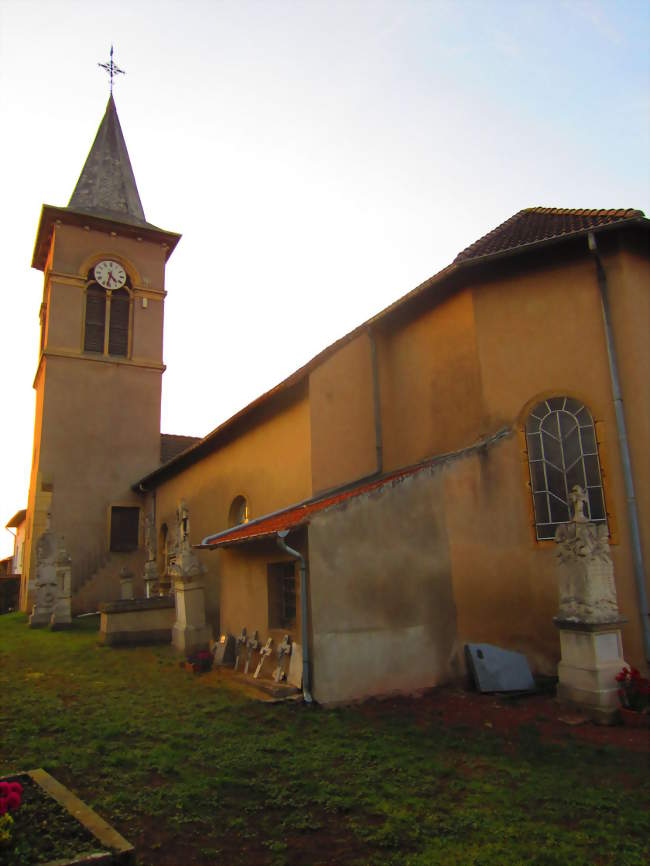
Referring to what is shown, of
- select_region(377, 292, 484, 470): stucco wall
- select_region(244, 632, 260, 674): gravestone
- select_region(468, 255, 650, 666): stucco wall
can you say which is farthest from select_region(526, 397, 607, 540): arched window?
select_region(244, 632, 260, 674): gravestone

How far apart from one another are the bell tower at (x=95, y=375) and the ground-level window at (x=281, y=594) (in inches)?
566

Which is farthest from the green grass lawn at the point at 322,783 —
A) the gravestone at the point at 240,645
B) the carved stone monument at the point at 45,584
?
the carved stone monument at the point at 45,584

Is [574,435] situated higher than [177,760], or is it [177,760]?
[574,435]

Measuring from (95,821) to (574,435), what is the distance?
8.67 metres

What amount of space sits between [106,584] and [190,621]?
11384mm

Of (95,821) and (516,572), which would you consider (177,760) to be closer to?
(95,821)

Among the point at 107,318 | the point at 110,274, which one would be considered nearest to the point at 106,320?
the point at 107,318

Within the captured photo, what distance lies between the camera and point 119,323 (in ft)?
86.5

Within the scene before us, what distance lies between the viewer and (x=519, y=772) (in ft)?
→ 19.8

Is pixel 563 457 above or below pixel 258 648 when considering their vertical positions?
above

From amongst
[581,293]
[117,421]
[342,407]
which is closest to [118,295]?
[117,421]

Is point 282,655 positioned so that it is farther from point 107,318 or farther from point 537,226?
point 107,318

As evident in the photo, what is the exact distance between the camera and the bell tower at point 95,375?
78.1 ft

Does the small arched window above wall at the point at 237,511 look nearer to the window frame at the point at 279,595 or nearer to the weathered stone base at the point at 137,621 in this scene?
the weathered stone base at the point at 137,621
